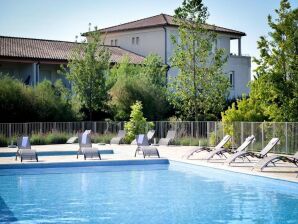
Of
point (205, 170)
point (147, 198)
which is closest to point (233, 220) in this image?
point (147, 198)

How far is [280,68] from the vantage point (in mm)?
23953

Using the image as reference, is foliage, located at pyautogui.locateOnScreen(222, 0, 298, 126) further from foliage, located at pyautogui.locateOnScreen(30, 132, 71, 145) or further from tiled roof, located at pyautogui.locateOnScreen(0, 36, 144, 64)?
tiled roof, located at pyautogui.locateOnScreen(0, 36, 144, 64)

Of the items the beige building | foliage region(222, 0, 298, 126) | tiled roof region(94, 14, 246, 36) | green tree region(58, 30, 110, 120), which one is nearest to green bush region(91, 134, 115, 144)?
green tree region(58, 30, 110, 120)

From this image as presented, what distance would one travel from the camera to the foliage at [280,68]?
23.6 meters

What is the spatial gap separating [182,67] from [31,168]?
13.5 meters

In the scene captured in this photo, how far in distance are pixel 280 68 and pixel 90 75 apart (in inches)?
525

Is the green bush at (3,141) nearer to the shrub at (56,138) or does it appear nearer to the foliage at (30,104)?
the shrub at (56,138)

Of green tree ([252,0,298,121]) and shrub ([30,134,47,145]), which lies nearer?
green tree ([252,0,298,121])

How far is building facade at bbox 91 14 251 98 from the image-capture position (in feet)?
153

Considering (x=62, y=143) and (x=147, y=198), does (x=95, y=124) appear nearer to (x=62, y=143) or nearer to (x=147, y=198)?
(x=62, y=143)

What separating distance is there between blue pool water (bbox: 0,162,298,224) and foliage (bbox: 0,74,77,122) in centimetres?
1304

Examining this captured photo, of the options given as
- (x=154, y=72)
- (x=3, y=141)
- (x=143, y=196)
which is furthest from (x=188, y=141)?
(x=143, y=196)

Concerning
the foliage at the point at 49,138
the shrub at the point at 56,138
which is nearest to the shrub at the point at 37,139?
the foliage at the point at 49,138

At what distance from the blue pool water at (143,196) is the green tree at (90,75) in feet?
46.7
